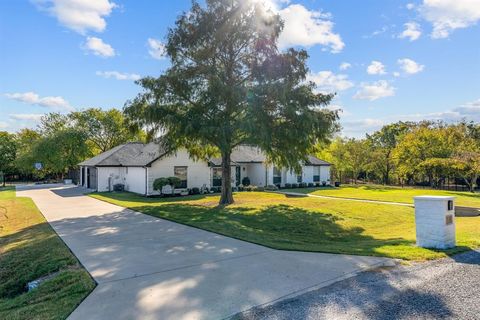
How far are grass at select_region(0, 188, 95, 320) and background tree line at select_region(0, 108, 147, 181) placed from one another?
90.4 feet

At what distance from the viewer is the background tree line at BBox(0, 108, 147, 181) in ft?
129

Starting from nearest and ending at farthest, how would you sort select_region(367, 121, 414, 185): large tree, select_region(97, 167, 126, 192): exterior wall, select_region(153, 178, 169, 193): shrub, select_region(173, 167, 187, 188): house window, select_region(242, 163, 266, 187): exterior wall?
select_region(153, 178, 169, 193): shrub, select_region(173, 167, 187, 188): house window, select_region(97, 167, 126, 192): exterior wall, select_region(242, 163, 266, 187): exterior wall, select_region(367, 121, 414, 185): large tree

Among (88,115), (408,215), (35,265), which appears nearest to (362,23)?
(408,215)

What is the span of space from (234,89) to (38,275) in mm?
10991

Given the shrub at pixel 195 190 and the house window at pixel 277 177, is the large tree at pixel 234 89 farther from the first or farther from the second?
the house window at pixel 277 177

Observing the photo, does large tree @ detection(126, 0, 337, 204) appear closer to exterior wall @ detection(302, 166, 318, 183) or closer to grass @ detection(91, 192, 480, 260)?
grass @ detection(91, 192, 480, 260)

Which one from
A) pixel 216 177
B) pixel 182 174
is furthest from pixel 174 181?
pixel 216 177

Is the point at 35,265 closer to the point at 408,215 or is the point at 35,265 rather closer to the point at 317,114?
the point at 317,114

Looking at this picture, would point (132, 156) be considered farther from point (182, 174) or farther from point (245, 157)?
point (245, 157)

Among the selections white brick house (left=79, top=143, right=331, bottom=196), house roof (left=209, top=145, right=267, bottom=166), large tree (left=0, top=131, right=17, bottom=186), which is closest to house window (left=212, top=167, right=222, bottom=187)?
white brick house (left=79, top=143, right=331, bottom=196)

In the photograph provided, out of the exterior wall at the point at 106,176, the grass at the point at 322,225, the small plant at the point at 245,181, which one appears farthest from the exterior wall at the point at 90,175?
the grass at the point at 322,225

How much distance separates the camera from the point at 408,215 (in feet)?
51.6

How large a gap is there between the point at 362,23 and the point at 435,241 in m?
10.3

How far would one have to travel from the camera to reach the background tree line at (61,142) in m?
39.4
